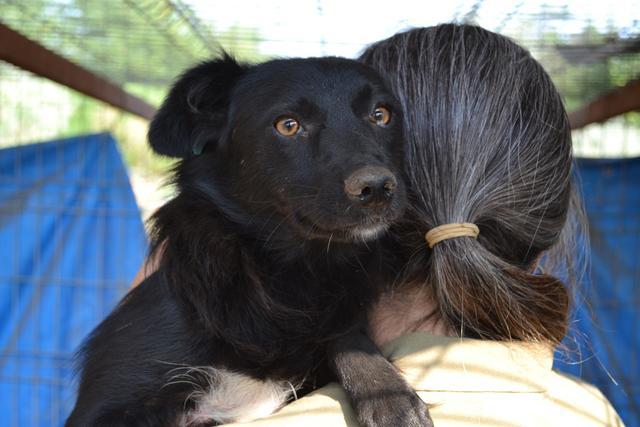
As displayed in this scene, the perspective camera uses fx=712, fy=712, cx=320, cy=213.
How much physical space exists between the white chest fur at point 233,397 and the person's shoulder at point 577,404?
60 centimetres

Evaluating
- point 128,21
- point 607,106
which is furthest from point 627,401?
point 128,21

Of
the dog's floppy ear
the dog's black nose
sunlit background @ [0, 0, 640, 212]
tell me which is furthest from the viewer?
sunlit background @ [0, 0, 640, 212]

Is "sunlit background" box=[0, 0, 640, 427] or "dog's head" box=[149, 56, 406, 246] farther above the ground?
"dog's head" box=[149, 56, 406, 246]

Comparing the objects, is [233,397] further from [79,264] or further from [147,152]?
[79,264]

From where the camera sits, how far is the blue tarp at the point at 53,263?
11.9ft

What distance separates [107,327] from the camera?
6.14 feet

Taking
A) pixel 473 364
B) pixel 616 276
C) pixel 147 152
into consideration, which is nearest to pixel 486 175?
pixel 473 364

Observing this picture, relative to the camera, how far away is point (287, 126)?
1.74 m

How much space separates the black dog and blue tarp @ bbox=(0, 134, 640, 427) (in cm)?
190

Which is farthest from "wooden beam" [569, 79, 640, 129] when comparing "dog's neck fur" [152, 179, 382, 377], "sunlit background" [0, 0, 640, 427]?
"dog's neck fur" [152, 179, 382, 377]

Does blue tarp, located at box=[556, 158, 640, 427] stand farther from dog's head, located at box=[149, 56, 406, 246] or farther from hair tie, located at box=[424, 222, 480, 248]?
hair tie, located at box=[424, 222, 480, 248]

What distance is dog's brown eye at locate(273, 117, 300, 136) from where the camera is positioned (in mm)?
1727

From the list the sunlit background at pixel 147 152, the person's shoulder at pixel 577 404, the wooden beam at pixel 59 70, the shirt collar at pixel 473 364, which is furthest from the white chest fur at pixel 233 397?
the wooden beam at pixel 59 70

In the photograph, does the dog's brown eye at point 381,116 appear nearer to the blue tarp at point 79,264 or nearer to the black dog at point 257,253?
the black dog at point 257,253
